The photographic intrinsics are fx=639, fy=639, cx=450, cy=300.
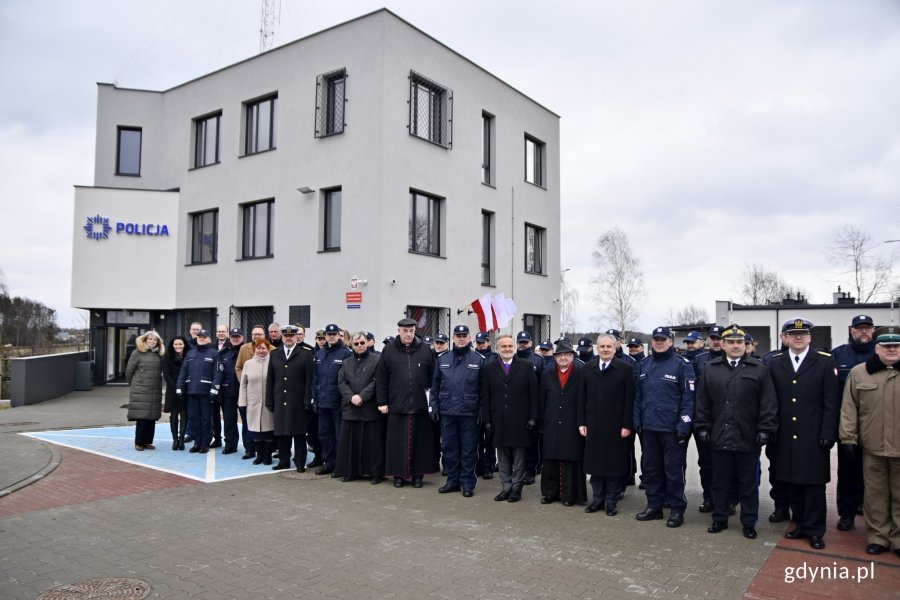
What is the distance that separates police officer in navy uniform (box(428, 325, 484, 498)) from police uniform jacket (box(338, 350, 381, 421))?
37.1 inches

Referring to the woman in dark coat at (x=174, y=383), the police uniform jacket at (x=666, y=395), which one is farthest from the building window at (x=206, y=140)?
the police uniform jacket at (x=666, y=395)

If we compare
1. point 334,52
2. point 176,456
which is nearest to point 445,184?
point 334,52

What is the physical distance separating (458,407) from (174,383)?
5.75 meters

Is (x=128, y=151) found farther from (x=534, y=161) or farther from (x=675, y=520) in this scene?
(x=675, y=520)

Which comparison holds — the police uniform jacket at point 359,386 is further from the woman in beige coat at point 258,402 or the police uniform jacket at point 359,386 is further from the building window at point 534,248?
the building window at point 534,248

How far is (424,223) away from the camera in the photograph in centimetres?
1862

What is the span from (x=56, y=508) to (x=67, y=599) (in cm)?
308

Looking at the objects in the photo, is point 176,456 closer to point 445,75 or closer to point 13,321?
point 445,75

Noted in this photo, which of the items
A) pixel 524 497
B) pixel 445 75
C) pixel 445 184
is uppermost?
pixel 445 75

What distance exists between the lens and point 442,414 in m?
8.66

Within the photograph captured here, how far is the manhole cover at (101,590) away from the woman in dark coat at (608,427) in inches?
187

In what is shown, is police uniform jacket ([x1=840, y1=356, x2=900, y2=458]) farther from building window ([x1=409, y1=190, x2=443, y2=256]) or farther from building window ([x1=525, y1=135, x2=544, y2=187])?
building window ([x1=525, y1=135, x2=544, y2=187])

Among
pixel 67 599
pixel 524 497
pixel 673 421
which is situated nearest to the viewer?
pixel 67 599

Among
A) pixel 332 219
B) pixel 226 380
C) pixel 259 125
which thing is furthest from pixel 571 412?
pixel 259 125
